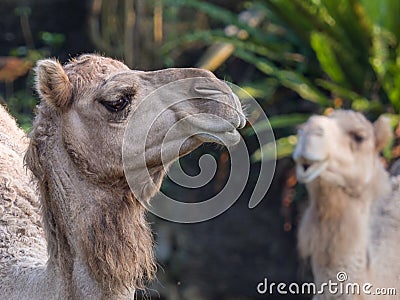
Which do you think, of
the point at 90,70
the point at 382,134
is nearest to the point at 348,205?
the point at 382,134

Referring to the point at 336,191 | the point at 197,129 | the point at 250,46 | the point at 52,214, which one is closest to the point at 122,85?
the point at 197,129

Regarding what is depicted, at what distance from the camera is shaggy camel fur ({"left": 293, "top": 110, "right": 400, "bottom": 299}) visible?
4.73m

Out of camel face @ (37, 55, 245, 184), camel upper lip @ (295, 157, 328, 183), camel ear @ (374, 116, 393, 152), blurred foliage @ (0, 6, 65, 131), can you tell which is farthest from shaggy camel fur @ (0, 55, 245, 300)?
blurred foliage @ (0, 6, 65, 131)

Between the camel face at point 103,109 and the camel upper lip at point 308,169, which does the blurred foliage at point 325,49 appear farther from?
the camel face at point 103,109

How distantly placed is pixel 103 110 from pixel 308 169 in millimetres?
2142

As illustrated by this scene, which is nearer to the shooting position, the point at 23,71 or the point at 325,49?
the point at 325,49

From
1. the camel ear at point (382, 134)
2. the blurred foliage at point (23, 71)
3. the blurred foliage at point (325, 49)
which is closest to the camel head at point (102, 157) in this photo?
the camel ear at point (382, 134)

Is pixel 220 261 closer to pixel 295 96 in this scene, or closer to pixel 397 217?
pixel 295 96

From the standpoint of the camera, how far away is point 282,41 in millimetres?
7543

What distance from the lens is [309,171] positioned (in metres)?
4.76

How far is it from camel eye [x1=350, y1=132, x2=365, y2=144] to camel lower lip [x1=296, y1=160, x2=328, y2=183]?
1.10 feet

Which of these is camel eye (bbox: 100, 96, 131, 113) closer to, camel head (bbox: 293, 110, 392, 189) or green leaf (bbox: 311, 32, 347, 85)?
camel head (bbox: 293, 110, 392, 189)

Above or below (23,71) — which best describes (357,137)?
above

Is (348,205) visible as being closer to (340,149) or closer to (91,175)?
(340,149)
